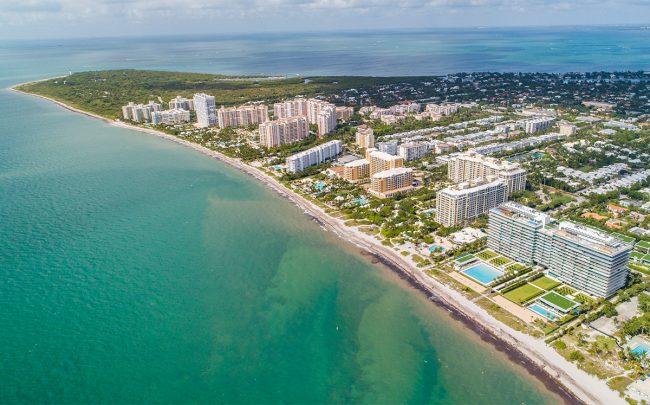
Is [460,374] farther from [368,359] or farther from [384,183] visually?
[384,183]

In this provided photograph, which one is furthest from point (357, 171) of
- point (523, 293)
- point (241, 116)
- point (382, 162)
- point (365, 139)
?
point (241, 116)

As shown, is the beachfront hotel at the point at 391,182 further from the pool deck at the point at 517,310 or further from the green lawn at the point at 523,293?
the pool deck at the point at 517,310

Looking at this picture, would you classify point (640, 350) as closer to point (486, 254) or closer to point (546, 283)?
point (546, 283)

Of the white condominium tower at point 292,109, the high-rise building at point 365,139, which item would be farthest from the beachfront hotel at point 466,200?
the white condominium tower at point 292,109

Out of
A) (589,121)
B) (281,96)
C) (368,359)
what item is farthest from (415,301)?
(281,96)

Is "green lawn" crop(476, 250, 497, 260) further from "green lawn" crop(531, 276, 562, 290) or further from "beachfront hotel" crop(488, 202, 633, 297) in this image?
"green lawn" crop(531, 276, 562, 290)

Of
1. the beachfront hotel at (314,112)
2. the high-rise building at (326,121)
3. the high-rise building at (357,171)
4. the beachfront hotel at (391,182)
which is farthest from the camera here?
the beachfront hotel at (314,112)
